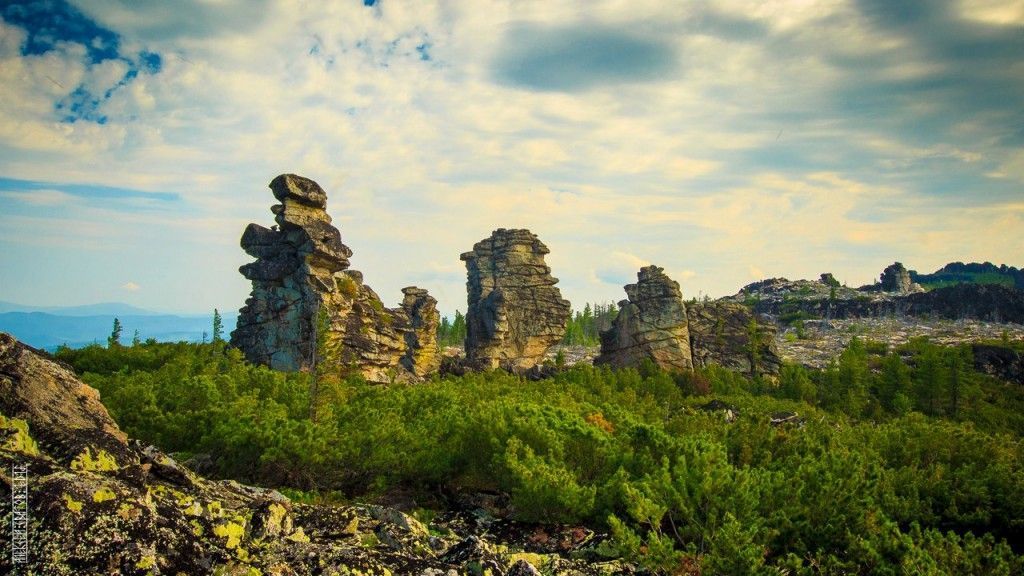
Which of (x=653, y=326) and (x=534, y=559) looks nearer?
(x=534, y=559)

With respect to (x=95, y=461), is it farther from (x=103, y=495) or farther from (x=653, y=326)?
(x=653, y=326)

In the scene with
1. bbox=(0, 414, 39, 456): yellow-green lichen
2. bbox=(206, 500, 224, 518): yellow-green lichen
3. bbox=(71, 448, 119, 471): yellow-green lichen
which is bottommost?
bbox=(206, 500, 224, 518): yellow-green lichen

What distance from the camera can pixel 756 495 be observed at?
559 inches

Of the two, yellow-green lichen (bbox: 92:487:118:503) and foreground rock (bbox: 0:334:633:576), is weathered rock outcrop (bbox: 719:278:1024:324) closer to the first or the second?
foreground rock (bbox: 0:334:633:576)

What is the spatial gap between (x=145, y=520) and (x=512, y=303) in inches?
3484

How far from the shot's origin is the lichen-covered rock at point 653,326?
267 feet

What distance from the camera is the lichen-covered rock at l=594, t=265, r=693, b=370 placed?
3206 inches

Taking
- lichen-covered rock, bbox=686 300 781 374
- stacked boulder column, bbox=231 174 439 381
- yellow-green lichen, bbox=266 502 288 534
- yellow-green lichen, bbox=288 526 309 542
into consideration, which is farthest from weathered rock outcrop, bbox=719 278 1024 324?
yellow-green lichen, bbox=266 502 288 534

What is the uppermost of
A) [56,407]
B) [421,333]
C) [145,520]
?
[421,333]

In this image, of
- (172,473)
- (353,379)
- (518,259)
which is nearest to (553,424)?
(172,473)

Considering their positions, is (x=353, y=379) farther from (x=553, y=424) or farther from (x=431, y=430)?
(x=553, y=424)

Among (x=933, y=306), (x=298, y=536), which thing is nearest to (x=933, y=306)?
(x=933, y=306)

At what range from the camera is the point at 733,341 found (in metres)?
84.8

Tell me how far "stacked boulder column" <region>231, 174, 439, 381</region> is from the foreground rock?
44880mm
